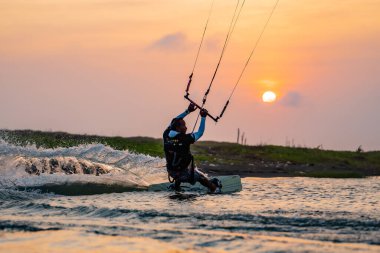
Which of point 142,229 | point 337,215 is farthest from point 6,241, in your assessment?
point 337,215

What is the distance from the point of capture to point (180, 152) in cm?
2067

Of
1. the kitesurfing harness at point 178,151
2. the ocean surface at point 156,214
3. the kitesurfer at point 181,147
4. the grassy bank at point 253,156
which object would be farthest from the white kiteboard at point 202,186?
the grassy bank at point 253,156

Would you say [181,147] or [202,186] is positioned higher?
[181,147]

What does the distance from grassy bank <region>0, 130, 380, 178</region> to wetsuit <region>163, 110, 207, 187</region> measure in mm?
12699

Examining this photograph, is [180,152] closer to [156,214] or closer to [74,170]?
[156,214]

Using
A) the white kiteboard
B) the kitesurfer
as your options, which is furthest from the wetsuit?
the white kiteboard

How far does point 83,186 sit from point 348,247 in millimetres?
11401

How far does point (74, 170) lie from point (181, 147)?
5.89 metres

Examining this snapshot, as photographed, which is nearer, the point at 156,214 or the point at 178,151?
the point at 156,214

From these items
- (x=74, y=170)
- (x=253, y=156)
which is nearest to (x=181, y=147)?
(x=74, y=170)

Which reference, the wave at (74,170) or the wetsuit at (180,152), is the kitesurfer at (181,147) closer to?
the wetsuit at (180,152)

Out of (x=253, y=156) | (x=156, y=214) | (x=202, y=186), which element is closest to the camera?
(x=156, y=214)

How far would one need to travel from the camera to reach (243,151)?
44.4m

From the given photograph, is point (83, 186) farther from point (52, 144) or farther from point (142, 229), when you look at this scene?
point (52, 144)
